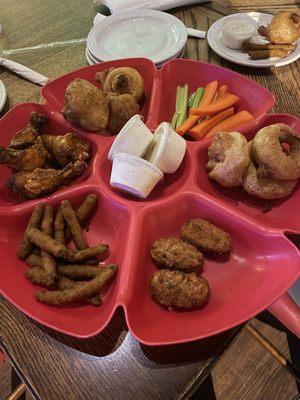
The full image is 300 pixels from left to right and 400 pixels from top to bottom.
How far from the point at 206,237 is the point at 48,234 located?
0.67m

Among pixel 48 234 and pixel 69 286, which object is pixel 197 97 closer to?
pixel 48 234

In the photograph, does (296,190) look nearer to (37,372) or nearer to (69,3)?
(37,372)

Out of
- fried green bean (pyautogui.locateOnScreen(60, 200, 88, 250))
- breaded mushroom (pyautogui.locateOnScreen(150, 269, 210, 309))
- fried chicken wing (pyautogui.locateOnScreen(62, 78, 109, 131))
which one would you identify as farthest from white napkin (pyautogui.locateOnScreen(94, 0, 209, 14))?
breaded mushroom (pyautogui.locateOnScreen(150, 269, 210, 309))

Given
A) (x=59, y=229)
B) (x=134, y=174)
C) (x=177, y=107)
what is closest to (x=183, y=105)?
(x=177, y=107)

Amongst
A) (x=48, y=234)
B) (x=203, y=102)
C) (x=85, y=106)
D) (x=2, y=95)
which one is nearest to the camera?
(x=48, y=234)

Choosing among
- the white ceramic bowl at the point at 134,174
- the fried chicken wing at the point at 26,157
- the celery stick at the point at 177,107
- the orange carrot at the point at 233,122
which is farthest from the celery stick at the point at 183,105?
the fried chicken wing at the point at 26,157

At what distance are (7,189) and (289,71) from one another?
76.8 inches

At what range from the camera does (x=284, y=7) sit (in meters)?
3.13

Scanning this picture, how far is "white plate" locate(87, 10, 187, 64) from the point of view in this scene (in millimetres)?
2494

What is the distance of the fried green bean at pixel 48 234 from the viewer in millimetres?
1414

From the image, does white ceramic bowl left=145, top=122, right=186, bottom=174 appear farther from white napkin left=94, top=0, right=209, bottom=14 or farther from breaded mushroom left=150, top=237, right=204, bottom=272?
white napkin left=94, top=0, right=209, bottom=14

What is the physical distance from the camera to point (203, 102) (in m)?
2.09

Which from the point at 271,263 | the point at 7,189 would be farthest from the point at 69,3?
the point at 271,263

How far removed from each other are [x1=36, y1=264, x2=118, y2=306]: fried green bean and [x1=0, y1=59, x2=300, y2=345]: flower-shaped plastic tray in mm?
30
